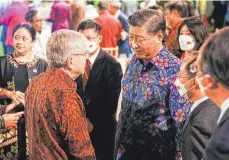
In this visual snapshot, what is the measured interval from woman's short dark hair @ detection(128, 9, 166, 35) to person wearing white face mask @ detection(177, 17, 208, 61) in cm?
78

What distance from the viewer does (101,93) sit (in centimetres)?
519

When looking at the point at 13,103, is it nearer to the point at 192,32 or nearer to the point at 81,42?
the point at 81,42

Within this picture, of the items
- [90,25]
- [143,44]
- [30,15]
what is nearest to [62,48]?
[143,44]

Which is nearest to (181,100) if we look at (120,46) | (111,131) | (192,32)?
(192,32)

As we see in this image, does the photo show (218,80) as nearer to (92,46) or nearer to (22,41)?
(22,41)

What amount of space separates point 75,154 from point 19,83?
1.61 m

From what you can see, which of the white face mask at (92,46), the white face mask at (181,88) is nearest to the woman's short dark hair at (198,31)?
the white face mask at (92,46)

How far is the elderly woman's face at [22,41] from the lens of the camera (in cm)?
482

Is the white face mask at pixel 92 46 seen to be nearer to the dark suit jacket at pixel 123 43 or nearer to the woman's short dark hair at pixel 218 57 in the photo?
the woman's short dark hair at pixel 218 57

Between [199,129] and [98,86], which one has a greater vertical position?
[199,129]

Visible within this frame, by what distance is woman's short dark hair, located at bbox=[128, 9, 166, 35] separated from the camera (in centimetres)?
389

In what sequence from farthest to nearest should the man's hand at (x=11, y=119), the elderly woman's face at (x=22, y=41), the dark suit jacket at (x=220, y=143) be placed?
the elderly woman's face at (x=22, y=41)
the man's hand at (x=11, y=119)
the dark suit jacket at (x=220, y=143)

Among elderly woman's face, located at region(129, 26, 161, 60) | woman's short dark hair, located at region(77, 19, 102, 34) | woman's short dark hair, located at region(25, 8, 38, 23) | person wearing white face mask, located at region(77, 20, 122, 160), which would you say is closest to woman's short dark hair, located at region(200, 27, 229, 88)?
elderly woman's face, located at region(129, 26, 161, 60)

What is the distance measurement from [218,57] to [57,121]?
1258mm
